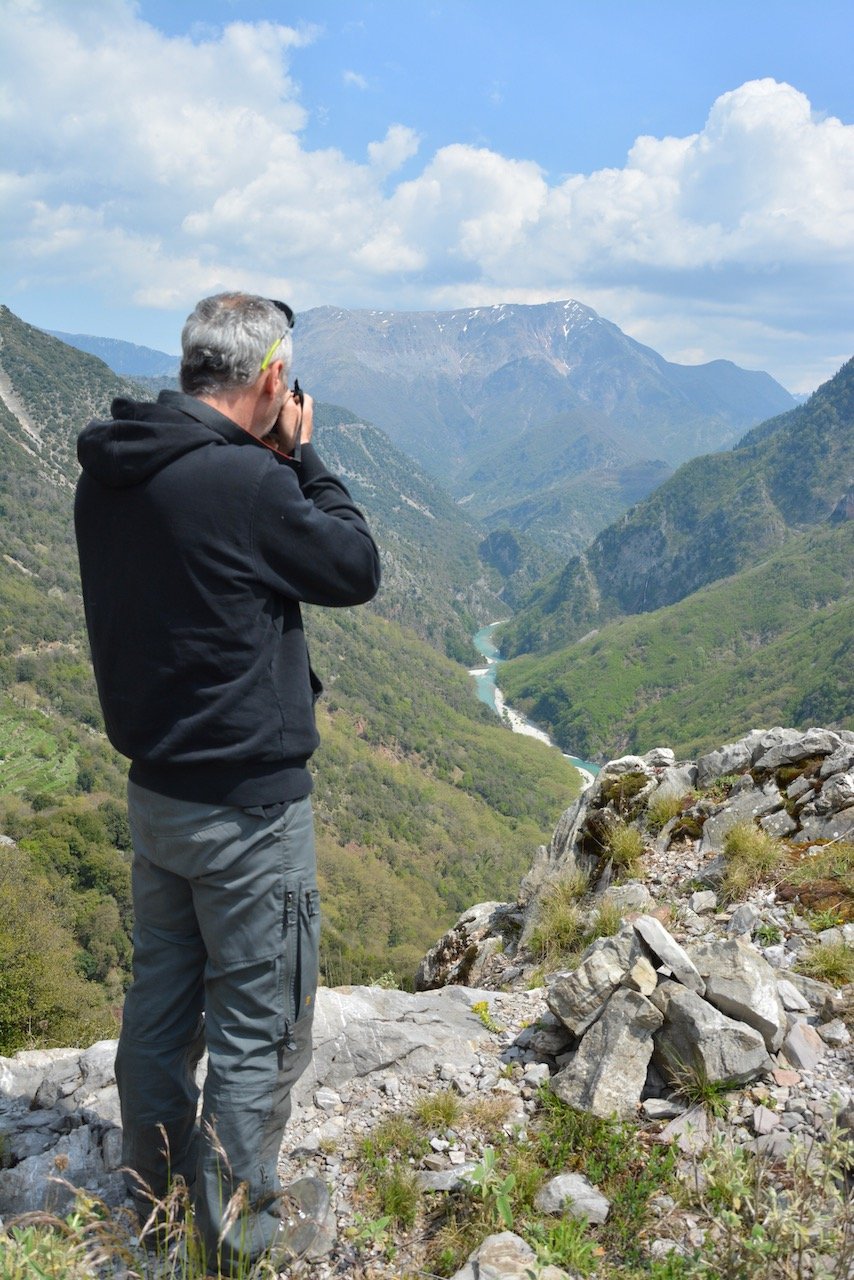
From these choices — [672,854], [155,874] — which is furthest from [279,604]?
[672,854]

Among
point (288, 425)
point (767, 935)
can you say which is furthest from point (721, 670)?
point (288, 425)

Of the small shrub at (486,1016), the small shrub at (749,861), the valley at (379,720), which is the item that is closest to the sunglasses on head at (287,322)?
the small shrub at (486,1016)

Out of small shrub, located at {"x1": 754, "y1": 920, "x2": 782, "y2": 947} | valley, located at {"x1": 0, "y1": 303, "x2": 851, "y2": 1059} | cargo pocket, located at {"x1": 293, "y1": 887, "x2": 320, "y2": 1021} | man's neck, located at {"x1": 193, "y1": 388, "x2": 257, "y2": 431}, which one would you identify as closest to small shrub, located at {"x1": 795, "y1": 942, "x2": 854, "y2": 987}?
small shrub, located at {"x1": 754, "y1": 920, "x2": 782, "y2": 947}

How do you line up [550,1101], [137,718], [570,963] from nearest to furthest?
[137,718], [550,1101], [570,963]

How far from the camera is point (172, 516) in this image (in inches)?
98.8

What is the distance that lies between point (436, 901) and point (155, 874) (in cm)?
10407

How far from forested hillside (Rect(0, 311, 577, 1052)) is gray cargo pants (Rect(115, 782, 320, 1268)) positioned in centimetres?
1425

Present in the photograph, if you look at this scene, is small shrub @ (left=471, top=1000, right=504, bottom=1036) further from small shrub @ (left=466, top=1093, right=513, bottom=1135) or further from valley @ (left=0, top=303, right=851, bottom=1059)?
valley @ (left=0, top=303, right=851, bottom=1059)

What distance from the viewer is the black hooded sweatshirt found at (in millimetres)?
2516

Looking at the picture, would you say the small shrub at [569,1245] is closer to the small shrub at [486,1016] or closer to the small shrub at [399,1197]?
the small shrub at [399,1197]

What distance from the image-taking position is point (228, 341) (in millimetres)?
2680

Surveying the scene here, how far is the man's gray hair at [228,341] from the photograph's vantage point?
8.82 feet

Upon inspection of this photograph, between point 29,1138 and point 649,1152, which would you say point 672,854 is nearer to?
point 649,1152

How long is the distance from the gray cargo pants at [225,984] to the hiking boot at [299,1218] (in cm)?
9
